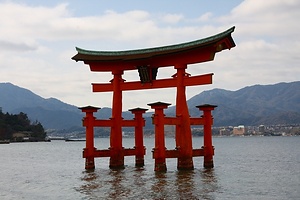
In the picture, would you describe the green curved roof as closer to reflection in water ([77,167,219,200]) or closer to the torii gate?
the torii gate

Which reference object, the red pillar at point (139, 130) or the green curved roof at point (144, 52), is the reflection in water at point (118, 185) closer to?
the red pillar at point (139, 130)

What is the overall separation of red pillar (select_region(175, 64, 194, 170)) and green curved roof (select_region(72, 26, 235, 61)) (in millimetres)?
1277

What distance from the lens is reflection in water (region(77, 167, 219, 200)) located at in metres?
19.2

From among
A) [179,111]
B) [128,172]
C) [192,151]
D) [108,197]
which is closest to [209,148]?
[192,151]

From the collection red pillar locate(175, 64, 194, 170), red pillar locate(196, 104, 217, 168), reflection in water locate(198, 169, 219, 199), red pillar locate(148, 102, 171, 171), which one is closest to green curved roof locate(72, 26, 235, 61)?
red pillar locate(175, 64, 194, 170)

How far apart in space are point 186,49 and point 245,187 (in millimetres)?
8455

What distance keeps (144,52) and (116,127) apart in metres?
5.30

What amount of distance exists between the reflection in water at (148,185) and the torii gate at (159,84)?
1.17m

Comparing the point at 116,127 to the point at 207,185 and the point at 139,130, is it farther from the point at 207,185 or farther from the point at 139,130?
the point at 207,185

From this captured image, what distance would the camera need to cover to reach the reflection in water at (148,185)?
63.0 ft

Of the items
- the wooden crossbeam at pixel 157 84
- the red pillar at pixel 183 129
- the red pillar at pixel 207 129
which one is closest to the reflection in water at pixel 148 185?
the red pillar at pixel 183 129

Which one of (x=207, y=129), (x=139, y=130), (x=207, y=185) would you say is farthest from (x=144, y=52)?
(x=207, y=185)

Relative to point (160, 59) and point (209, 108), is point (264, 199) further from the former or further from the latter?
point (160, 59)

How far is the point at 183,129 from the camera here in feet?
83.8
